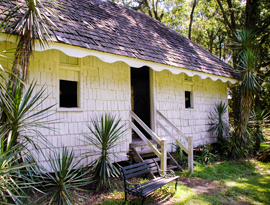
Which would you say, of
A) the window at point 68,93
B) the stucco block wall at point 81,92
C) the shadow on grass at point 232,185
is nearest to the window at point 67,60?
the stucco block wall at point 81,92

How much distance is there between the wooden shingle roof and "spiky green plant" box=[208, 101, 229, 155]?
1744 mm

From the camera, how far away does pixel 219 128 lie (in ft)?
37.1

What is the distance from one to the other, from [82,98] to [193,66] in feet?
16.2

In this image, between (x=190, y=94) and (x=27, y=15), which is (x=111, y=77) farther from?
(x=190, y=94)

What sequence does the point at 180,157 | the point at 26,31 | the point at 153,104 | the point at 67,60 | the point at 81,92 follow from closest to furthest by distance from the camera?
the point at 26,31
the point at 67,60
the point at 81,92
the point at 180,157
the point at 153,104

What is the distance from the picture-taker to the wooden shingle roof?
589 cm

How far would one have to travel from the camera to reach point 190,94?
10.8 metres

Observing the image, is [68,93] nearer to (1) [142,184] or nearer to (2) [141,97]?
(1) [142,184]

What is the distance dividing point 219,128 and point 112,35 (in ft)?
23.6

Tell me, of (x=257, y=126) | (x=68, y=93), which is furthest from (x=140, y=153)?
(x=257, y=126)

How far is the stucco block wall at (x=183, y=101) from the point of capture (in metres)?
9.16

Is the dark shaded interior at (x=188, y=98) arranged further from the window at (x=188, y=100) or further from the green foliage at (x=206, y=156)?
the green foliage at (x=206, y=156)

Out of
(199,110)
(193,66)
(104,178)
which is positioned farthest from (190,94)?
(104,178)

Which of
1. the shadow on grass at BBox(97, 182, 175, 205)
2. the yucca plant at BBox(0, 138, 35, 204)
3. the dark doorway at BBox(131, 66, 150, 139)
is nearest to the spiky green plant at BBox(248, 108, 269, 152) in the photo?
the dark doorway at BBox(131, 66, 150, 139)
